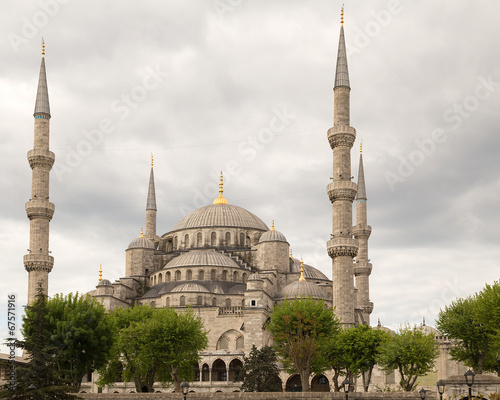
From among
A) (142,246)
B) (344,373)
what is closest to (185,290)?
(142,246)

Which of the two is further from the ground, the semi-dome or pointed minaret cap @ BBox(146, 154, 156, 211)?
pointed minaret cap @ BBox(146, 154, 156, 211)

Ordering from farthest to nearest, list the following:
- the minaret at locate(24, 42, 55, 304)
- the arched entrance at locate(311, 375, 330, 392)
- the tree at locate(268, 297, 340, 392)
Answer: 1. the minaret at locate(24, 42, 55, 304)
2. the arched entrance at locate(311, 375, 330, 392)
3. the tree at locate(268, 297, 340, 392)

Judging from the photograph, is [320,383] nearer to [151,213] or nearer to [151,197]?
[151,213]

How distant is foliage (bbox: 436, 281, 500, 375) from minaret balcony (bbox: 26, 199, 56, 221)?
105 feet

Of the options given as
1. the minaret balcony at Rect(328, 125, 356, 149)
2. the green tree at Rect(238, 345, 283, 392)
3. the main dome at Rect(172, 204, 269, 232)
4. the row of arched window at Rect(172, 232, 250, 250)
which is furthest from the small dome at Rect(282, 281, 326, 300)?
the green tree at Rect(238, 345, 283, 392)

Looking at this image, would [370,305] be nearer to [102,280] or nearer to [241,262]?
[241,262]

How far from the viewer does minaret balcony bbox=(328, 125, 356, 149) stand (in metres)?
54.0

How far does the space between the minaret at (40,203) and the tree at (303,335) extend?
20133mm

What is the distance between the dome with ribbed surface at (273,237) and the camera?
67250 millimetres

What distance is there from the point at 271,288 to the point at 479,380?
3307cm

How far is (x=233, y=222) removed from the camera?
73688 mm

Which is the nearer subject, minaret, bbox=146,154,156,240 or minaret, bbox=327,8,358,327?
minaret, bbox=327,8,358,327

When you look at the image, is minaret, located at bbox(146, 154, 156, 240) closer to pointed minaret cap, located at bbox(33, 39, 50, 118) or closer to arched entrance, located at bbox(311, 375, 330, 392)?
pointed minaret cap, located at bbox(33, 39, 50, 118)

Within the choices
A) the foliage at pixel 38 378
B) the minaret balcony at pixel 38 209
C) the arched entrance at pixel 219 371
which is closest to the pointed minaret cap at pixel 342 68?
the arched entrance at pixel 219 371
